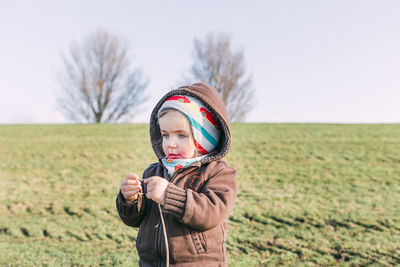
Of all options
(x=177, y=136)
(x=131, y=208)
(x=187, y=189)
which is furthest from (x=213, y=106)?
(x=131, y=208)

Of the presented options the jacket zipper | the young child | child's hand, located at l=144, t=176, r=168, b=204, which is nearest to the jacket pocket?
the young child

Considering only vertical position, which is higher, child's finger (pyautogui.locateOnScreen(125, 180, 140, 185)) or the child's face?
the child's face

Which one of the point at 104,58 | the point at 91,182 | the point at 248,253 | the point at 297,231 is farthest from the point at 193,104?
the point at 104,58

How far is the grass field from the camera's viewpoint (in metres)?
4.25

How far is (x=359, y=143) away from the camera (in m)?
10.2

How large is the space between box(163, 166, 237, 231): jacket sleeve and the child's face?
200mm

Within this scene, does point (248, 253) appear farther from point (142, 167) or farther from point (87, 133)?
point (87, 133)

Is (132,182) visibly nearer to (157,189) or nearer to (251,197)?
(157,189)

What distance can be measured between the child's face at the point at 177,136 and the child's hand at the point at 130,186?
7.9 inches

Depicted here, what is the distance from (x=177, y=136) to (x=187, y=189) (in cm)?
26

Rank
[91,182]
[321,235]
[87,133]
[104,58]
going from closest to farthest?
[321,235] < [91,182] < [87,133] < [104,58]

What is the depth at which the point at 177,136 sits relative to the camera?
5.96 feet

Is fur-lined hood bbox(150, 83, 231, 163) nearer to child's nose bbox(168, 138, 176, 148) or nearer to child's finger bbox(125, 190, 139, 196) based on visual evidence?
child's nose bbox(168, 138, 176, 148)

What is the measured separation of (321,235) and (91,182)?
4.28 meters
